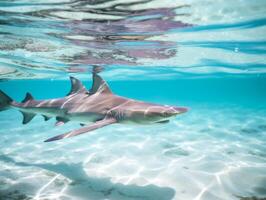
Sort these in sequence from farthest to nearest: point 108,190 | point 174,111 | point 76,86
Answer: point 76,86
point 108,190
point 174,111

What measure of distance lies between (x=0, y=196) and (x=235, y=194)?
6.19 metres

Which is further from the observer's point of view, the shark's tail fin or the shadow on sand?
the shark's tail fin

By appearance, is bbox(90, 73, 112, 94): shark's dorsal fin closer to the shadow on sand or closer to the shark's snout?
the shadow on sand

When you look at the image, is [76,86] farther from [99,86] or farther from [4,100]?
[4,100]

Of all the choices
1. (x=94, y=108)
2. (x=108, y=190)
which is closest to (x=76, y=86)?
(x=94, y=108)

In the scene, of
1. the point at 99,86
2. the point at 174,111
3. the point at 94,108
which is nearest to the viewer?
the point at 174,111

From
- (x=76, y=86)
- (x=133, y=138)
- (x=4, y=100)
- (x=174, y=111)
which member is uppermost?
(x=174, y=111)

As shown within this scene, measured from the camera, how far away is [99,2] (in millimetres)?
8094

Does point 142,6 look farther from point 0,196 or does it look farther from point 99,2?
point 0,196

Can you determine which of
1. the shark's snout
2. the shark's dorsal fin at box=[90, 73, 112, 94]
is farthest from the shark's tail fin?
the shark's snout

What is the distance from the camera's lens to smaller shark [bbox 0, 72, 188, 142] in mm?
5246

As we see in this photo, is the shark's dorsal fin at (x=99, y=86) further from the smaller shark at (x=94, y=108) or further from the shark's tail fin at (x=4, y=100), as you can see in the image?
the shark's tail fin at (x=4, y=100)

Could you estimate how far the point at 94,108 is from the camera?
7.10 metres

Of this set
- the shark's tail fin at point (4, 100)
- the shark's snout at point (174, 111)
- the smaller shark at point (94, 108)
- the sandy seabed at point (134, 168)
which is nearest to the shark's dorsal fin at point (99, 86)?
the smaller shark at point (94, 108)
